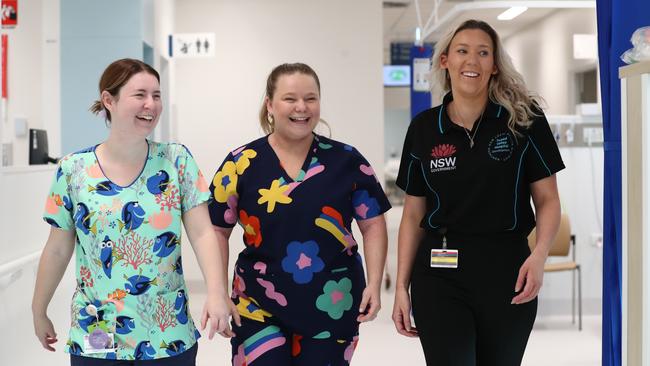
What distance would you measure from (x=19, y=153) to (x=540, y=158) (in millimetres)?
6339

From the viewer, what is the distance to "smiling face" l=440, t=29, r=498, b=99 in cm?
237

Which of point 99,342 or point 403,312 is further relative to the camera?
point 403,312

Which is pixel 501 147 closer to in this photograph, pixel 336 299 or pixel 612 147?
pixel 612 147

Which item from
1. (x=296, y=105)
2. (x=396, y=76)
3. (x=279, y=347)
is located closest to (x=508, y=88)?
(x=296, y=105)

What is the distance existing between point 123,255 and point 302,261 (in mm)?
568

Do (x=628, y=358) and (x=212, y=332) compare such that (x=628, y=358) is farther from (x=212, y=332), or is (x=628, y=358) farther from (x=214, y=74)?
(x=214, y=74)

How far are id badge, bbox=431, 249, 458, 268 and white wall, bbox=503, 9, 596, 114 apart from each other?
882cm

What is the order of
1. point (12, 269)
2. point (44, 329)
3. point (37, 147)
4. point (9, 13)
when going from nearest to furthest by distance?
point (44, 329) → point (12, 269) → point (37, 147) → point (9, 13)

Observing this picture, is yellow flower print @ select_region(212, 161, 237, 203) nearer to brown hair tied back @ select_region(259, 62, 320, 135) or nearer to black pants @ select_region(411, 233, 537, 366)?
brown hair tied back @ select_region(259, 62, 320, 135)

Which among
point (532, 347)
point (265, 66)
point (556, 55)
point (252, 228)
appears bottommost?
point (532, 347)

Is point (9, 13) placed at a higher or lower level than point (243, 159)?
higher

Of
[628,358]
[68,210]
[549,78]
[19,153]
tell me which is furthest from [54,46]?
[549,78]

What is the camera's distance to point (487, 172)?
232cm

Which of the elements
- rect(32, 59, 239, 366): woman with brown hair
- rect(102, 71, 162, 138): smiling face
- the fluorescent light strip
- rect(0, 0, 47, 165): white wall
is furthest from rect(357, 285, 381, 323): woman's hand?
rect(0, 0, 47, 165): white wall
